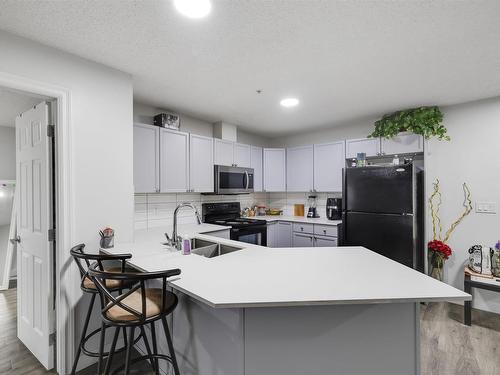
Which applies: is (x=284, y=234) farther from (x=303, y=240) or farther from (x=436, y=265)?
(x=436, y=265)

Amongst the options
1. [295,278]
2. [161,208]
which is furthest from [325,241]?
[295,278]

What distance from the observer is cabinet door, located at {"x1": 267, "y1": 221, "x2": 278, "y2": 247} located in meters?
3.89

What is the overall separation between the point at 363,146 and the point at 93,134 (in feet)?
10.8

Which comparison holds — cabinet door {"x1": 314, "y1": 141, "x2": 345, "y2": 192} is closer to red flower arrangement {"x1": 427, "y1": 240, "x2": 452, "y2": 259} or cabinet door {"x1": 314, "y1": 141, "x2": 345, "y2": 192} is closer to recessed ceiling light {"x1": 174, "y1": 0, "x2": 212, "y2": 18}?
red flower arrangement {"x1": 427, "y1": 240, "x2": 452, "y2": 259}

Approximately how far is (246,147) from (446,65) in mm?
2674

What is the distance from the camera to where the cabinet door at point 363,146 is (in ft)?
11.6

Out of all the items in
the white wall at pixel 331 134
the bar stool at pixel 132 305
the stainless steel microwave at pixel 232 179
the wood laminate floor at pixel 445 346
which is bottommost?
the wood laminate floor at pixel 445 346

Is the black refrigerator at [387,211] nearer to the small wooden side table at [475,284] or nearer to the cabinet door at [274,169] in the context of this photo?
the small wooden side table at [475,284]

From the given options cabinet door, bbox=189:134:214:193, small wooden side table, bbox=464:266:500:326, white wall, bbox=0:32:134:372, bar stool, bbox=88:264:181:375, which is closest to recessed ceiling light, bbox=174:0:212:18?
white wall, bbox=0:32:134:372

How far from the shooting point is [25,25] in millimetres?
1587

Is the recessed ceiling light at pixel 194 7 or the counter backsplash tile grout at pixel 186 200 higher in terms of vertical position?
the recessed ceiling light at pixel 194 7

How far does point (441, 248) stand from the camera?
3057mm

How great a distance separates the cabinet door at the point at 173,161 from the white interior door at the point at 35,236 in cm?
117

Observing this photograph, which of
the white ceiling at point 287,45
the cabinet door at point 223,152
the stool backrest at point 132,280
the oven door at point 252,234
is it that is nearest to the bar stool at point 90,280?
the stool backrest at point 132,280
